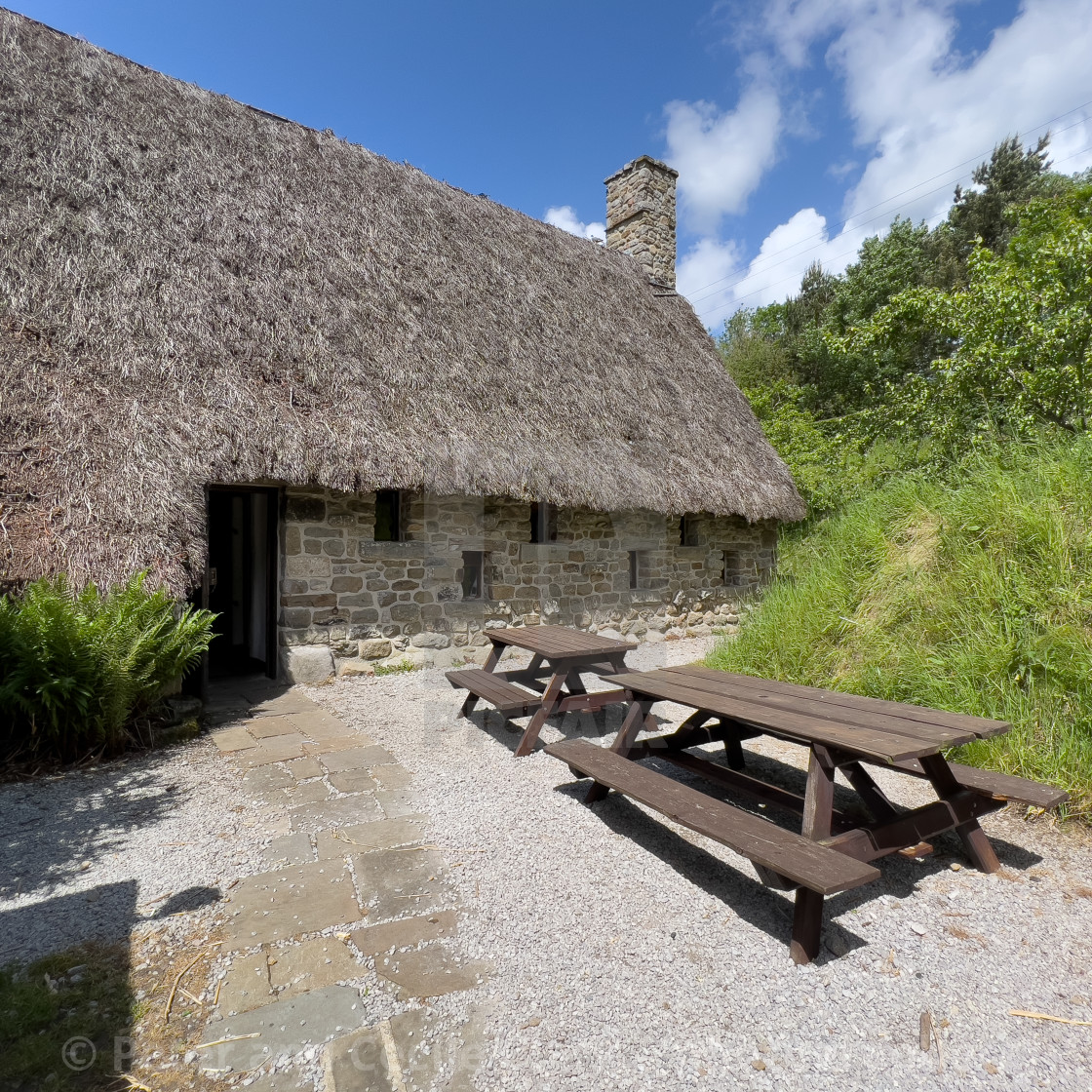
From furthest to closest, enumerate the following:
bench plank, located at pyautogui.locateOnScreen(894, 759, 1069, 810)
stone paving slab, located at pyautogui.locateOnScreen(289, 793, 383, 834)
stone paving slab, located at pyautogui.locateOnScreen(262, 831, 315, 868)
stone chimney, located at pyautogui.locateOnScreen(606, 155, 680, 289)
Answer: stone chimney, located at pyautogui.locateOnScreen(606, 155, 680, 289) → stone paving slab, located at pyautogui.locateOnScreen(289, 793, 383, 834) → stone paving slab, located at pyautogui.locateOnScreen(262, 831, 315, 868) → bench plank, located at pyautogui.locateOnScreen(894, 759, 1069, 810)

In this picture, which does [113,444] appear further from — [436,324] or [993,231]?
[993,231]

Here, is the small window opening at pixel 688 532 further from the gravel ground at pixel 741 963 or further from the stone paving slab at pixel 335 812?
the stone paving slab at pixel 335 812

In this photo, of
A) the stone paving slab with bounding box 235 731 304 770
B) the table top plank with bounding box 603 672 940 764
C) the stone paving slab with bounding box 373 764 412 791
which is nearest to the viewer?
the table top plank with bounding box 603 672 940 764

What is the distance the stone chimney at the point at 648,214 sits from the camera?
11195 mm

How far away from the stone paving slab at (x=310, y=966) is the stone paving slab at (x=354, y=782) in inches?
54.8

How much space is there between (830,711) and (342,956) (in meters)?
2.12

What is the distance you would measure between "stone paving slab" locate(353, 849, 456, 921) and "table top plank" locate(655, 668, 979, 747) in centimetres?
149

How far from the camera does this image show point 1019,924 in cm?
229

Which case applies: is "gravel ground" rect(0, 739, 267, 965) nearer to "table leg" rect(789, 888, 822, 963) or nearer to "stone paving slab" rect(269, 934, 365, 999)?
"stone paving slab" rect(269, 934, 365, 999)

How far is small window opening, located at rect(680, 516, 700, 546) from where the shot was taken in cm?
912

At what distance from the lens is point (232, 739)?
4477 mm

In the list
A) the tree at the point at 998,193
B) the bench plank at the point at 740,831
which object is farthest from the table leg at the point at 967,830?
the tree at the point at 998,193

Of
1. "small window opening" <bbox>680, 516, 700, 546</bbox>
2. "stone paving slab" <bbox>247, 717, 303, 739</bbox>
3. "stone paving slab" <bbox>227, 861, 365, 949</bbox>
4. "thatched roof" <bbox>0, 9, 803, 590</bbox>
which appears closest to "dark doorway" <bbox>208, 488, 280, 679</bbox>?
"thatched roof" <bbox>0, 9, 803, 590</bbox>

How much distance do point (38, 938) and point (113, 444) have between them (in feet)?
11.6
